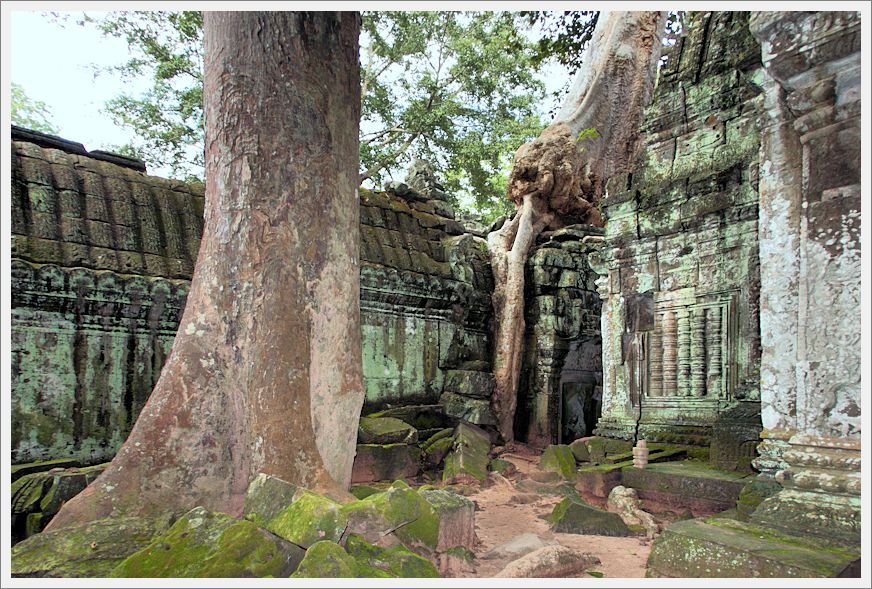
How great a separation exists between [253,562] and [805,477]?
222 cm

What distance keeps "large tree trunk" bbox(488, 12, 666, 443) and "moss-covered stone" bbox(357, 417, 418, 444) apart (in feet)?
7.26

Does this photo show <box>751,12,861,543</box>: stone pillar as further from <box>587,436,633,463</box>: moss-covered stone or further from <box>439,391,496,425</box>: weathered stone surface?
<box>439,391,496,425</box>: weathered stone surface

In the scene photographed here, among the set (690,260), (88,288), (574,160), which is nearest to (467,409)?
(690,260)

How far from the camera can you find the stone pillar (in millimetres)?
2256

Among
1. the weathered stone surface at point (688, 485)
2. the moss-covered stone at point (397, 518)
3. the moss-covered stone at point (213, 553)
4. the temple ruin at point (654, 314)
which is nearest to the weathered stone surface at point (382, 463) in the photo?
the temple ruin at point (654, 314)

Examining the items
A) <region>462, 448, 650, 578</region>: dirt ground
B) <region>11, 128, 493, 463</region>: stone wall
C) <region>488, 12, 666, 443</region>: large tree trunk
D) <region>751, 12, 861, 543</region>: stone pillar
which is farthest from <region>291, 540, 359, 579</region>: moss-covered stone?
<region>488, 12, 666, 443</region>: large tree trunk

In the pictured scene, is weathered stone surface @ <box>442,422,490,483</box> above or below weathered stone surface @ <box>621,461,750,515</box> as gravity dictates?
below

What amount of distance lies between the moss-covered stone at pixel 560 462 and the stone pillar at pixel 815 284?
9.44 feet

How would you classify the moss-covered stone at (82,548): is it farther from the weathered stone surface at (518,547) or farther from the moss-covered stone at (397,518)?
the weathered stone surface at (518,547)

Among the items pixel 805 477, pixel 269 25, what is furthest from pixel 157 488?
pixel 805 477

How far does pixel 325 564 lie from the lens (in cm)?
214

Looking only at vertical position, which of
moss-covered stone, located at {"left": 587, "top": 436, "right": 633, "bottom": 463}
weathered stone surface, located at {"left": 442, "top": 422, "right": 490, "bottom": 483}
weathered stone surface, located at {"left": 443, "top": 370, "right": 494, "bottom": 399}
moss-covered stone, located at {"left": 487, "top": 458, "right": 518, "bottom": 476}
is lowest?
moss-covered stone, located at {"left": 487, "top": 458, "right": 518, "bottom": 476}

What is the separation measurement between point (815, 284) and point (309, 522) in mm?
2346

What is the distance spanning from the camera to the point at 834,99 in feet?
7.91
